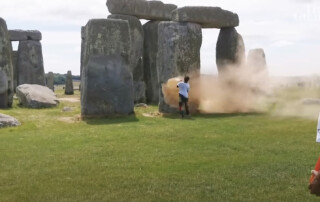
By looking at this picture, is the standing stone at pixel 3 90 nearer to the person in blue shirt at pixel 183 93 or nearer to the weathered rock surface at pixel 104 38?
the weathered rock surface at pixel 104 38

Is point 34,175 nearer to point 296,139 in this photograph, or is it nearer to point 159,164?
point 159,164

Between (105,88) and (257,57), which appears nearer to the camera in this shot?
(105,88)

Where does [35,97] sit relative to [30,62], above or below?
below

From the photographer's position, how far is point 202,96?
1437 cm

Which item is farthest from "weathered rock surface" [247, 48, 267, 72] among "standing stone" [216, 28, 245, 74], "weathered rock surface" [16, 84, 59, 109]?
"weathered rock surface" [16, 84, 59, 109]

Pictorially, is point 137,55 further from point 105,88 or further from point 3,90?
point 105,88

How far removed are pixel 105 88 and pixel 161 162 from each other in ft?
21.9

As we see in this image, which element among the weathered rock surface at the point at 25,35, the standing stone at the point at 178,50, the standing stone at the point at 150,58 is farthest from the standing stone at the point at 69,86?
the standing stone at the point at 178,50


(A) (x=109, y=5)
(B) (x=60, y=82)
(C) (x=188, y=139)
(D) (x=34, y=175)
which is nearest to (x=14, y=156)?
(D) (x=34, y=175)

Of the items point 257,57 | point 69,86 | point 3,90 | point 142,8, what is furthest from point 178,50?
point 69,86

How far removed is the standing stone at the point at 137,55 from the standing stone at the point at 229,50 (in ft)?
12.0

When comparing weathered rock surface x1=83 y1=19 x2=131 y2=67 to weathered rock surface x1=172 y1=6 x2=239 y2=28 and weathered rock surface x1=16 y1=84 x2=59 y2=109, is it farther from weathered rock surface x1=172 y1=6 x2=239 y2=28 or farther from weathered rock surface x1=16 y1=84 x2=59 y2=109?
weathered rock surface x1=16 y1=84 x2=59 y2=109

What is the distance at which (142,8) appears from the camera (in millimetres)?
19031

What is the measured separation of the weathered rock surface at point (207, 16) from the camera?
1402 cm
